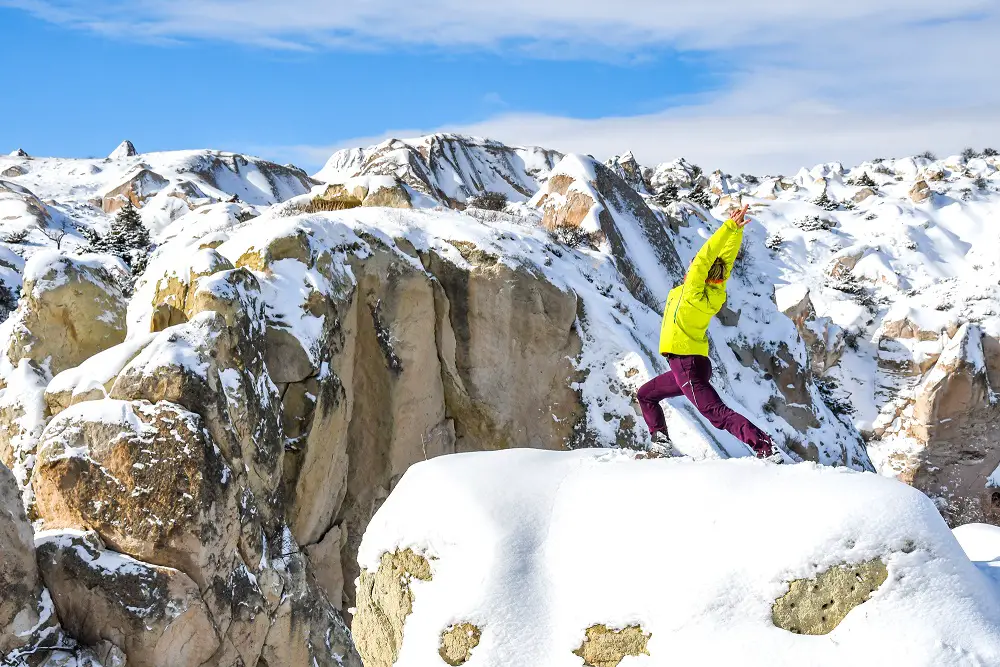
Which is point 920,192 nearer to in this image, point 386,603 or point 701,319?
point 701,319

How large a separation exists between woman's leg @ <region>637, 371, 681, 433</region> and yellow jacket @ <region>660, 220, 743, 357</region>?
1.18ft

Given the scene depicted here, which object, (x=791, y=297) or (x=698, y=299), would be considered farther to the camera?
(x=791, y=297)

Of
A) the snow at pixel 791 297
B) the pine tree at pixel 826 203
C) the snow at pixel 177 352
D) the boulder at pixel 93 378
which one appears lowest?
the snow at pixel 791 297

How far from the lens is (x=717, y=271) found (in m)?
6.25

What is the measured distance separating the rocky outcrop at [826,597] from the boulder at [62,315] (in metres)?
9.53

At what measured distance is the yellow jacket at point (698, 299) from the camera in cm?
616

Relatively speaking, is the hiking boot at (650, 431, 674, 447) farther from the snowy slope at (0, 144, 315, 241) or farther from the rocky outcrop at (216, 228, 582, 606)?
the snowy slope at (0, 144, 315, 241)

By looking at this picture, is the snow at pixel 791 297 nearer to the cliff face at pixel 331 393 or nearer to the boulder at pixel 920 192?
the cliff face at pixel 331 393

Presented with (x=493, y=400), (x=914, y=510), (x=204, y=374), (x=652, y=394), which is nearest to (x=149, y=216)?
(x=493, y=400)

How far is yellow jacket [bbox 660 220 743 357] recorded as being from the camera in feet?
20.2

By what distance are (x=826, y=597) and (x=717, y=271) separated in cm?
296

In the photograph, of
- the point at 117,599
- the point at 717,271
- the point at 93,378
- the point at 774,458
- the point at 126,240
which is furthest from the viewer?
the point at 126,240

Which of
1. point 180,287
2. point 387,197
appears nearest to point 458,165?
point 387,197

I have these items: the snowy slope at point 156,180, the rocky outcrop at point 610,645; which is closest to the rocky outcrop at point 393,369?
the rocky outcrop at point 610,645
